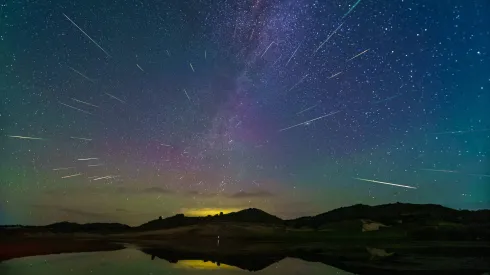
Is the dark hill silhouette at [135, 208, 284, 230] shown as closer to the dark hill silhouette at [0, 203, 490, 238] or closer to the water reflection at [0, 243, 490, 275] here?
the dark hill silhouette at [0, 203, 490, 238]

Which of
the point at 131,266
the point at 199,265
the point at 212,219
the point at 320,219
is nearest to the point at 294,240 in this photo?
the point at 320,219

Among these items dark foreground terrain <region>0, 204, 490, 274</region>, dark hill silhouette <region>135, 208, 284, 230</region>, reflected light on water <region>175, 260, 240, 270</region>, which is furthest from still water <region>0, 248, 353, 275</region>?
dark hill silhouette <region>135, 208, 284, 230</region>

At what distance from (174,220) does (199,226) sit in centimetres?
44

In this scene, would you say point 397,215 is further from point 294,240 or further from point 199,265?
point 199,265

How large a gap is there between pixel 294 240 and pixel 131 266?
8.59ft

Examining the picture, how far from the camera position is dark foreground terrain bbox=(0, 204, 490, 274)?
576 centimetres

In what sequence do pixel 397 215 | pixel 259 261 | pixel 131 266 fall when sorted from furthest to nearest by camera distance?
1. pixel 397 215
2. pixel 259 261
3. pixel 131 266

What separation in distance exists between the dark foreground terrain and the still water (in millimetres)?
153

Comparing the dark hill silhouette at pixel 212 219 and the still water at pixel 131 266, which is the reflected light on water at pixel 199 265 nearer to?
the still water at pixel 131 266

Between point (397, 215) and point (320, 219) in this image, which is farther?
point (397, 215)

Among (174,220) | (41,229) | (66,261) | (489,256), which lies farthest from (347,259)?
(41,229)

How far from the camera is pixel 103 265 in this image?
5695 millimetres

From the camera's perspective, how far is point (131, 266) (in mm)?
5656

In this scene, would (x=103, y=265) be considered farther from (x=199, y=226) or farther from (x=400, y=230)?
(x=400, y=230)
